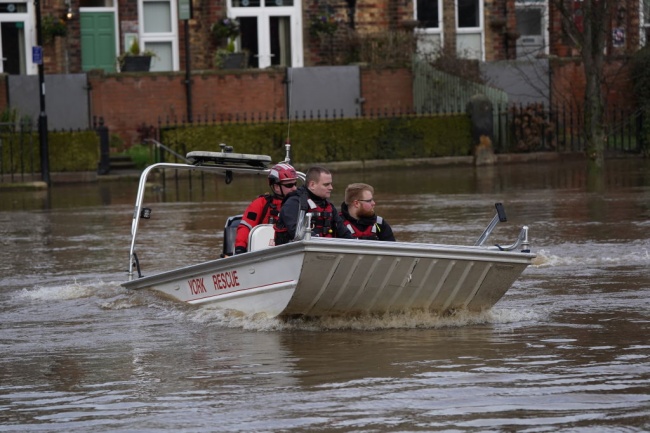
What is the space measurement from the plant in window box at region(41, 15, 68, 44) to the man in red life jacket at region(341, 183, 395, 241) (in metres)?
23.6

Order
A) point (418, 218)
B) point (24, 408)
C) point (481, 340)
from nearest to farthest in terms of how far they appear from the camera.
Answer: point (24, 408), point (481, 340), point (418, 218)

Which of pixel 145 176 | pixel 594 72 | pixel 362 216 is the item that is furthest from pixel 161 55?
pixel 362 216

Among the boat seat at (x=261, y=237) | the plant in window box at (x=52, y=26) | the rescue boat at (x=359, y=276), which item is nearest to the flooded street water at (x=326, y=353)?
the rescue boat at (x=359, y=276)

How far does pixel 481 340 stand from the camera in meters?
10.7

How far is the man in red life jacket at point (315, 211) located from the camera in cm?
1137

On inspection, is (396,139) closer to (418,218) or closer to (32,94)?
(32,94)

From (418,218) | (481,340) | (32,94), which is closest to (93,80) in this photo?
(32,94)

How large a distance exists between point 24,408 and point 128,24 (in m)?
28.5

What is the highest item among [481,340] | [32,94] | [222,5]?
[222,5]

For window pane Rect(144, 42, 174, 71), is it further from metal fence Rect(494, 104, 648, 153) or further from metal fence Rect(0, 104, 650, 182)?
metal fence Rect(494, 104, 648, 153)

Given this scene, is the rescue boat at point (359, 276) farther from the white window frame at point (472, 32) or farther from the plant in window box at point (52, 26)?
the white window frame at point (472, 32)

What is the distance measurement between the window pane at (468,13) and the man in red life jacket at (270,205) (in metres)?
27.2

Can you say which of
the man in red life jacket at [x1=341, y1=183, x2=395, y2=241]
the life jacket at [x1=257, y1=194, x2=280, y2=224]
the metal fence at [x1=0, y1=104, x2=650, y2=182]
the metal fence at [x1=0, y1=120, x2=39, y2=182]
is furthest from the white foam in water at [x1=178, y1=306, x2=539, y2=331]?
the metal fence at [x1=0, y1=104, x2=650, y2=182]

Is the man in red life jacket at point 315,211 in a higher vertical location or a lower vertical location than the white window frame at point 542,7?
lower
